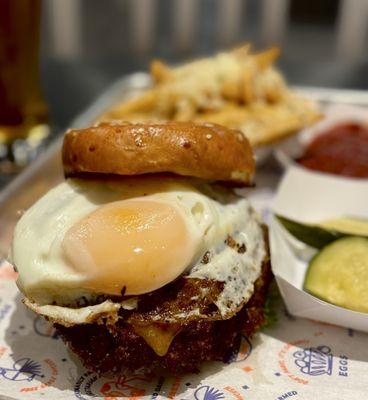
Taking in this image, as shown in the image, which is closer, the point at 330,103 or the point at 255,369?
the point at 255,369

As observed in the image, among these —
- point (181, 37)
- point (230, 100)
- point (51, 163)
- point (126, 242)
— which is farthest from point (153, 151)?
point (181, 37)

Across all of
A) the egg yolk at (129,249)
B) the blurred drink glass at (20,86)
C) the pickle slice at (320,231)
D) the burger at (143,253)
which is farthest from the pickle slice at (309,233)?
the blurred drink glass at (20,86)

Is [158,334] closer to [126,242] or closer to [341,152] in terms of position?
[126,242]

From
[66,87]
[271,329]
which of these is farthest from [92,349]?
[66,87]

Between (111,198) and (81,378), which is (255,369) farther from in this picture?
(111,198)

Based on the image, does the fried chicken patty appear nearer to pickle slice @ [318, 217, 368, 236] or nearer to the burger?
the burger

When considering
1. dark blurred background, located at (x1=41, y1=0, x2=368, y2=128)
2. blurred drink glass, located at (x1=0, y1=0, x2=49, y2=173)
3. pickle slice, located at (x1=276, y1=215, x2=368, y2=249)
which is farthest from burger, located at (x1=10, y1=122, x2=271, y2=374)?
dark blurred background, located at (x1=41, y1=0, x2=368, y2=128)

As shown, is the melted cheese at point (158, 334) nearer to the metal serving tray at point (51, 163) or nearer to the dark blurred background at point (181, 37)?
the metal serving tray at point (51, 163)

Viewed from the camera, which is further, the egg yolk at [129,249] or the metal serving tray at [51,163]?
the metal serving tray at [51,163]
